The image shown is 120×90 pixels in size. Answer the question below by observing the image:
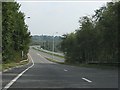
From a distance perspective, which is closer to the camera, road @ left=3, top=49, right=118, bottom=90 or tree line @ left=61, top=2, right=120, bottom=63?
road @ left=3, top=49, right=118, bottom=90

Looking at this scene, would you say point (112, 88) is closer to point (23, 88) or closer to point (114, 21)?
point (23, 88)

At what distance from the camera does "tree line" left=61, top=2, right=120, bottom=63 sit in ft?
145

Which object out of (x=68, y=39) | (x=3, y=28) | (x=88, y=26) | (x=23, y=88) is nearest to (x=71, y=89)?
(x=23, y=88)

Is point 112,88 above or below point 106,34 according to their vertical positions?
below

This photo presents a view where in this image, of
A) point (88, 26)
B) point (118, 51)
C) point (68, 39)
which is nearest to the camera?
point (118, 51)

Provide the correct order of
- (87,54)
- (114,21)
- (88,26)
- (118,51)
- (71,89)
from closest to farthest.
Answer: (71,89) < (114,21) < (118,51) < (88,26) < (87,54)

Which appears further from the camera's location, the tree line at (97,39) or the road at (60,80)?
the tree line at (97,39)

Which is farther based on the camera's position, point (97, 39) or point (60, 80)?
point (97, 39)

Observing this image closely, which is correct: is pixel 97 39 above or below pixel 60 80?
above

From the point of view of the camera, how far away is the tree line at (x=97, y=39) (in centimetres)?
4416

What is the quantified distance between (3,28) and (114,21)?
1726 centimetres

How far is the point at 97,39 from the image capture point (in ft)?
192

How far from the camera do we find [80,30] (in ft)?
250

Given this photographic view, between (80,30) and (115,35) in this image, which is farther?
(80,30)
